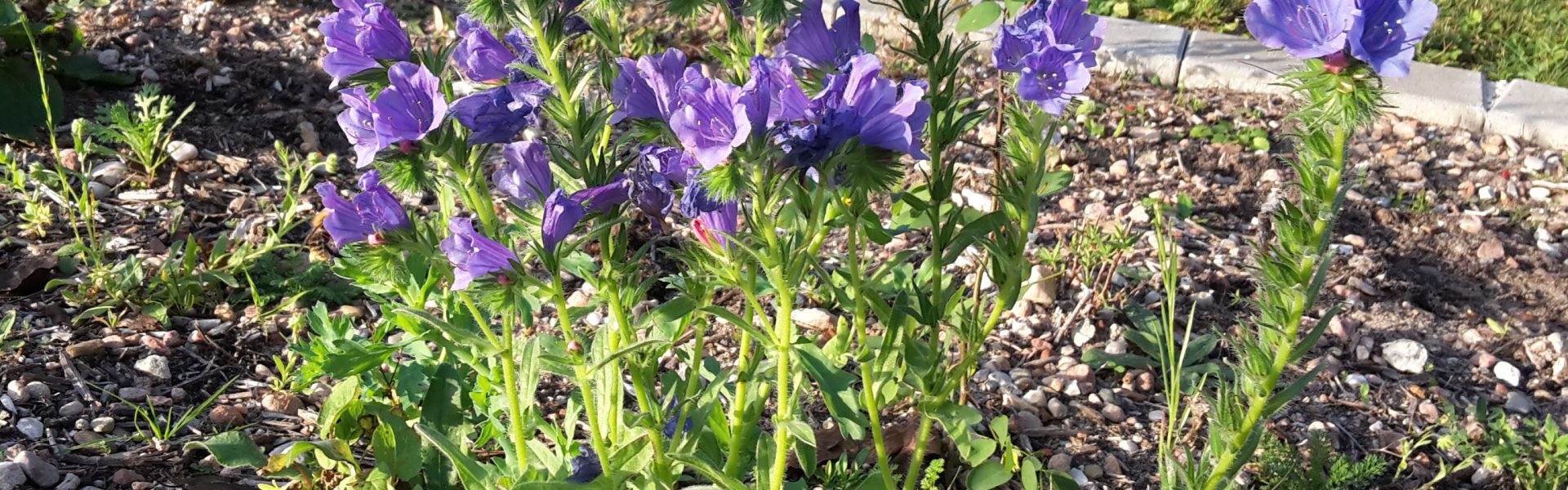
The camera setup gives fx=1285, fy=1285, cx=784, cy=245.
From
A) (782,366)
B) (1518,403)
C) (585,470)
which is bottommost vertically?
(1518,403)

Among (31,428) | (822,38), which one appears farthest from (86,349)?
(822,38)

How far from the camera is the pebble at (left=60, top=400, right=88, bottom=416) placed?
295 centimetres

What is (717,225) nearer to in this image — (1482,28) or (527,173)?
(527,173)

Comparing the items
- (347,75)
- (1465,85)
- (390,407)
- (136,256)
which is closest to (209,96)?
(136,256)

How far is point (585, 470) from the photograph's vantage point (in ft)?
7.19

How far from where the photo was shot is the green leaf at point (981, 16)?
108 inches

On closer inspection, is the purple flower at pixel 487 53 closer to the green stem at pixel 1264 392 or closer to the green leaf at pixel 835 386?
the green leaf at pixel 835 386

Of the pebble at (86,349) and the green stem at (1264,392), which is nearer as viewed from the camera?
the green stem at (1264,392)

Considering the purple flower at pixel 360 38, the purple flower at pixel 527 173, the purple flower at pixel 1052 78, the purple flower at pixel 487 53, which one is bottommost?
the purple flower at pixel 527 173

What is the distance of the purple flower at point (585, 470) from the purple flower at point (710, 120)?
28.2 inches

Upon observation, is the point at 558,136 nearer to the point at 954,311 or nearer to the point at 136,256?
the point at 954,311

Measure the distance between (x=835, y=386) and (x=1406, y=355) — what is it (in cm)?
204

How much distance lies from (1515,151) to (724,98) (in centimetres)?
388

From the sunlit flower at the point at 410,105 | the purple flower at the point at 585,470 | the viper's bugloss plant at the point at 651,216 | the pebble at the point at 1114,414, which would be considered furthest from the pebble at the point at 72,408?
the pebble at the point at 1114,414
